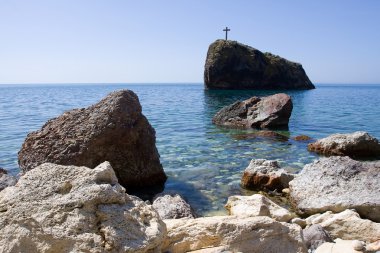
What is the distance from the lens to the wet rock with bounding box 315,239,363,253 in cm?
A: 539

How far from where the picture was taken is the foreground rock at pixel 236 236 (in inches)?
179

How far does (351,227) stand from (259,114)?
16.0 m

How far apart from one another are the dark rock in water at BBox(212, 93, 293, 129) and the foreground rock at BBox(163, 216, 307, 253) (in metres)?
16.8

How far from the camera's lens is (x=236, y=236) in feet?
15.0

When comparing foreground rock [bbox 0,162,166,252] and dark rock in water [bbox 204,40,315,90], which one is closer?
foreground rock [bbox 0,162,166,252]

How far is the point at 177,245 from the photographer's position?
4570 millimetres

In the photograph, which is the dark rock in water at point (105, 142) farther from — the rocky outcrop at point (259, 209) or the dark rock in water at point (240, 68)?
the dark rock in water at point (240, 68)

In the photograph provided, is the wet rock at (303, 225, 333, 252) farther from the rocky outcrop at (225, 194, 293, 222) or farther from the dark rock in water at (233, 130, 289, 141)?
the dark rock in water at (233, 130, 289, 141)

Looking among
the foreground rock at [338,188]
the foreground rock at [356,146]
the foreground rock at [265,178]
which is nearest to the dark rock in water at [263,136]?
the foreground rock at [356,146]

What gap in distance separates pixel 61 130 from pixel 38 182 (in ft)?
17.8

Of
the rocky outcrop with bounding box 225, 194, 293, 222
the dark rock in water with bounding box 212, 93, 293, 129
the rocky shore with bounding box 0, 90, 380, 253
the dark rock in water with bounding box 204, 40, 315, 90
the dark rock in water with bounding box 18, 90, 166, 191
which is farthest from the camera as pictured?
the dark rock in water with bounding box 204, 40, 315, 90

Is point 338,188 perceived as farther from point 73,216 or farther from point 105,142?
point 73,216

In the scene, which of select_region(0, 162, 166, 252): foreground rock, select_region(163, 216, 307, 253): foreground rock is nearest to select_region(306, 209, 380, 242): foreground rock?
select_region(163, 216, 307, 253): foreground rock

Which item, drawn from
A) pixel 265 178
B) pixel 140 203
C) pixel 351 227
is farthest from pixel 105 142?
pixel 351 227
